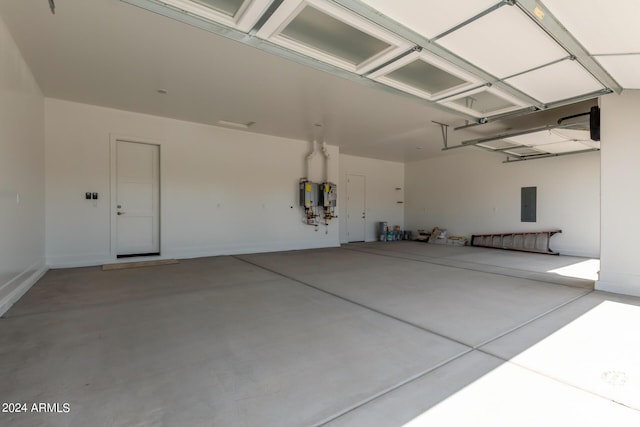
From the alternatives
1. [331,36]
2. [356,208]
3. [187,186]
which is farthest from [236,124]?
[356,208]

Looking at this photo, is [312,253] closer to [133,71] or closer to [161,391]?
[133,71]

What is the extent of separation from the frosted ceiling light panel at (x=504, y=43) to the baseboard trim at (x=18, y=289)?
201 inches

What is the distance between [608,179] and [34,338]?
6814 mm

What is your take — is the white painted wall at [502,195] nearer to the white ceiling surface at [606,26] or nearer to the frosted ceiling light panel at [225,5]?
the white ceiling surface at [606,26]

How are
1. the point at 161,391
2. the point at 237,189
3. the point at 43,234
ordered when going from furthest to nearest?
the point at 237,189
the point at 43,234
the point at 161,391

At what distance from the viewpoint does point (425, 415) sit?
1.58 m

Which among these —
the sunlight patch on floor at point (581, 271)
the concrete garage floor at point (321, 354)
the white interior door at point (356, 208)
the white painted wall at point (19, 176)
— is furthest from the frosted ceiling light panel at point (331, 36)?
the white interior door at point (356, 208)

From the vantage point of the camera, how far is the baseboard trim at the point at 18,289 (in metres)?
3.18

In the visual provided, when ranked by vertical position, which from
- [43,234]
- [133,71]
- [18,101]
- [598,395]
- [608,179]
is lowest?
[598,395]

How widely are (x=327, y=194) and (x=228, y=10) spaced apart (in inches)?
244

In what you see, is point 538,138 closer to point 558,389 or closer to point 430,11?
point 430,11

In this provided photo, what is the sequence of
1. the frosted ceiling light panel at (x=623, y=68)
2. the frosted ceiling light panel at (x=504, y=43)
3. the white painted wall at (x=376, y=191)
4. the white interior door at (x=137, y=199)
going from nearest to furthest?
the frosted ceiling light panel at (x=504, y=43) < the frosted ceiling light panel at (x=623, y=68) < the white interior door at (x=137, y=199) < the white painted wall at (x=376, y=191)

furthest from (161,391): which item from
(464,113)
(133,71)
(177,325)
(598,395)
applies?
(464,113)

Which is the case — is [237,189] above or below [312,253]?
above
